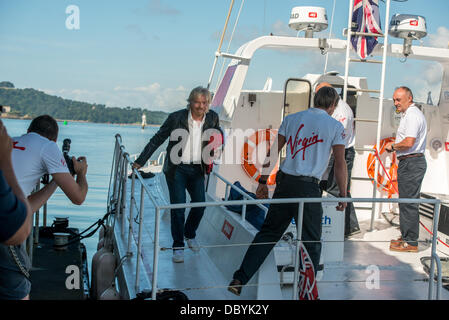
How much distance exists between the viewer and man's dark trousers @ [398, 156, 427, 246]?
5043mm

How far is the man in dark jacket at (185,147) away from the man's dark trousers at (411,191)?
211 centimetres

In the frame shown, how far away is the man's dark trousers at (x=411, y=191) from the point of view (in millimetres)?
5043

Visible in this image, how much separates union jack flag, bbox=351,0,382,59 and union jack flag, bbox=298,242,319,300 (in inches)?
151

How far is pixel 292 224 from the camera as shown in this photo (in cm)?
424

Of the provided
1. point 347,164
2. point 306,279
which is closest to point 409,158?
point 347,164

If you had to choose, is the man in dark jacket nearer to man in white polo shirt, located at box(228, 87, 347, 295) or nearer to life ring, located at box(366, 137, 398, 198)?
man in white polo shirt, located at box(228, 87, 347, 295)

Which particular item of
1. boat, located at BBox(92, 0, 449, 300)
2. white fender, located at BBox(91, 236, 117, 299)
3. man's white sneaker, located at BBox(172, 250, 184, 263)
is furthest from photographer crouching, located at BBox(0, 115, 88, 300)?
white fender, located at BBox(91, 236, 117, 299)

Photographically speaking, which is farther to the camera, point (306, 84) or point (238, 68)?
point (306, 84)

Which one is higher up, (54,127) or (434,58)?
(434,58)

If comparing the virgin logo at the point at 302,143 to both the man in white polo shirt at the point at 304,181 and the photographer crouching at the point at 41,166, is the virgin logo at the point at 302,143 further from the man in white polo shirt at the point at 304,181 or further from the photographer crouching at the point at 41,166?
the photographer crouching at the point at 41,166
